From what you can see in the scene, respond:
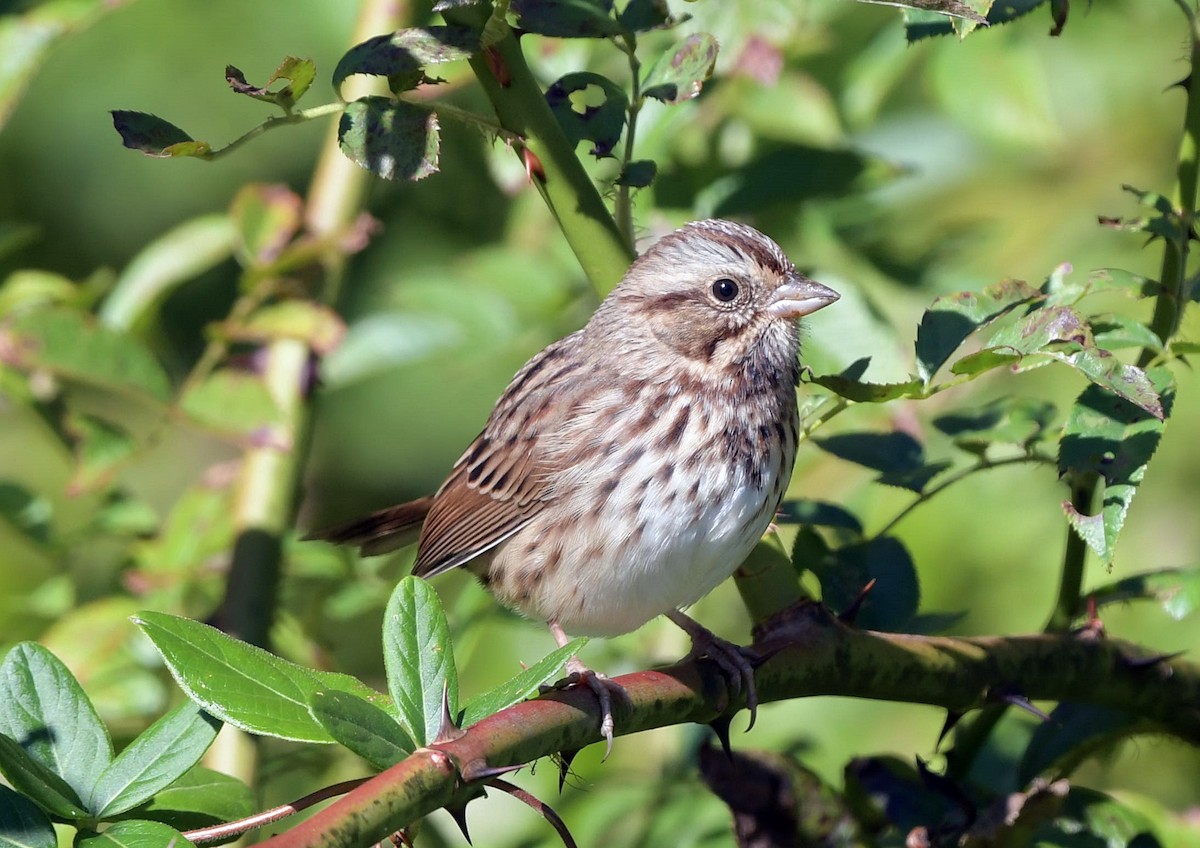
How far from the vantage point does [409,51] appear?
63.0 inches

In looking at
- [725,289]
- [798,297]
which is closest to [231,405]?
[725,289]

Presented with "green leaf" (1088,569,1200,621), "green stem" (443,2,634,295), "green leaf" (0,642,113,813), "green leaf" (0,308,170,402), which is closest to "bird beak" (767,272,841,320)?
"green stem" (443,2,634,295)

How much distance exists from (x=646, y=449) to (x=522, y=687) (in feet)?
3.73

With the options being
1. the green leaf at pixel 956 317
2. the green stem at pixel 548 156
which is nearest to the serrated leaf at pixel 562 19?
the green stem at pixel 548 156

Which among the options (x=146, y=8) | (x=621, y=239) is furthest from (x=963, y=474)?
(x=146, y=8)

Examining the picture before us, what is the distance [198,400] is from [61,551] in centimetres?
42

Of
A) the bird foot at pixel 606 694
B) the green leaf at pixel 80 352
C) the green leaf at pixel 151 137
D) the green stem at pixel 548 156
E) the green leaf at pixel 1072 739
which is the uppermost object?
the green leaf at pixel 151 137

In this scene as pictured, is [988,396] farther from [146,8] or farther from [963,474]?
[146,8]

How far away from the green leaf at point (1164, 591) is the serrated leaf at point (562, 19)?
1.03m

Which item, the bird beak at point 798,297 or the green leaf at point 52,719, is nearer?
the green leaf at point 52,719

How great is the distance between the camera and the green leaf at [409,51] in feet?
5.20

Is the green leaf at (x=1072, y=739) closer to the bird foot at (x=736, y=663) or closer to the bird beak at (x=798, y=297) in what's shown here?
the bird foot at (x=736, y=663)

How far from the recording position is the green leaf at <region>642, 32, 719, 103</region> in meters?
1.92

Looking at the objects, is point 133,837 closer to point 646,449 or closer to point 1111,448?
point 1111,448
